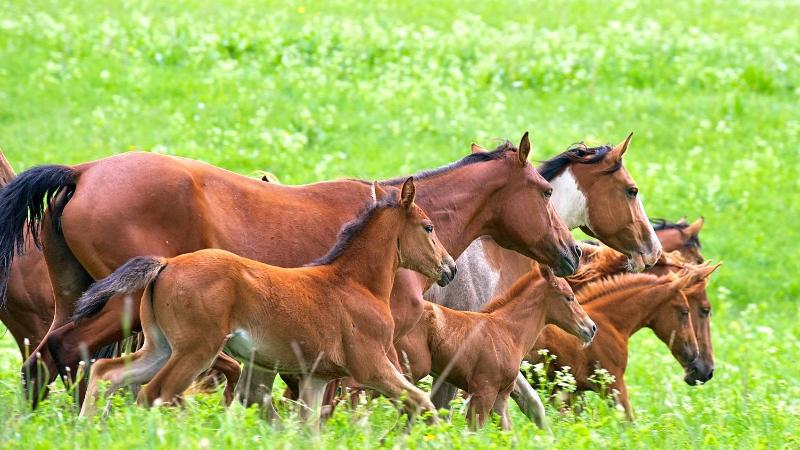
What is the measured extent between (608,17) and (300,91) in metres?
7.30

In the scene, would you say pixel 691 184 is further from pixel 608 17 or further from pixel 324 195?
pixel 324 195

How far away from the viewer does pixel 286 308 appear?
6898 millimetres

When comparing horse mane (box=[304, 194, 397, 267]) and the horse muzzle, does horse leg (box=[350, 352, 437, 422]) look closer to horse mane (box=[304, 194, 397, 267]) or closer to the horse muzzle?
horse mane (box=[304, 194, 397, 267])

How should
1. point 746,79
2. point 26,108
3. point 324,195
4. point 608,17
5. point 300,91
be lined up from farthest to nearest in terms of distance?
point 608,17, point 746,79, point 300,91, point 26,108, point 324,195

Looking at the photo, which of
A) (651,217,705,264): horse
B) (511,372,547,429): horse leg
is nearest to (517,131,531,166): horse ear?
(511,372,547,429): horse leg

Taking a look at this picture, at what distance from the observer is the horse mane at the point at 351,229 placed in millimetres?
7441

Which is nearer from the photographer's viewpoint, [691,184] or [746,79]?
[691,184]

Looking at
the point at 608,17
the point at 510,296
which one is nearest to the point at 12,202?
the point at 510,296

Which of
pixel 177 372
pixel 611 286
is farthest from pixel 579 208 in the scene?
pixel 177 372

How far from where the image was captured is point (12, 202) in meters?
7.44

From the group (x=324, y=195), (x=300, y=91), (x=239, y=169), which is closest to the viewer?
(x=324, y=195)

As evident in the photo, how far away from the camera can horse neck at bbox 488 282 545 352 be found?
8.39 m

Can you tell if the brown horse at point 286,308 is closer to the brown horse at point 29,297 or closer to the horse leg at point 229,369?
the horse leg at point 229,369

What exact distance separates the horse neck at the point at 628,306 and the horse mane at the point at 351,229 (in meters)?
2.54
